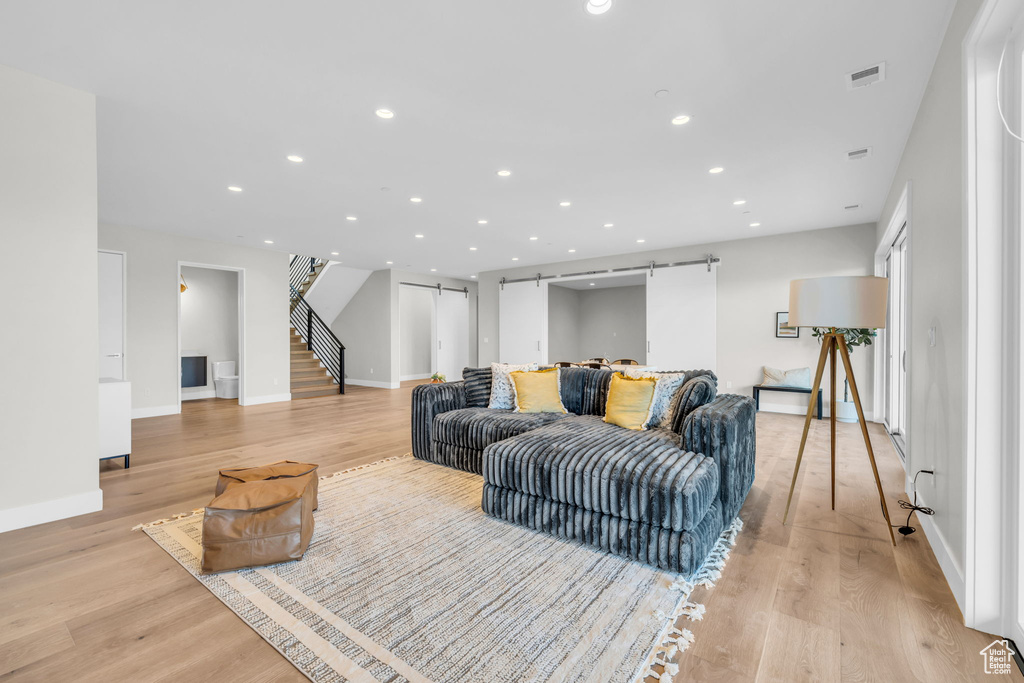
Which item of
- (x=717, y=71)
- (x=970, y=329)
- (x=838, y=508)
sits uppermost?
(x=717, y=71)

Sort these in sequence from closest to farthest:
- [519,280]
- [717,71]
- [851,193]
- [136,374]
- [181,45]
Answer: [181,45], [717,71], [851,193], [136,374], [519,280]

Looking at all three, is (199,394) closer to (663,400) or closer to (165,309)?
(165,309)

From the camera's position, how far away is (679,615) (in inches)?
69.9

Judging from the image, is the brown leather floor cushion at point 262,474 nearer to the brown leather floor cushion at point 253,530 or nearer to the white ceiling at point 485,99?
the brown leather floor cushion at point 253,530

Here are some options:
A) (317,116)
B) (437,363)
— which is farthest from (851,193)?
(437,363)

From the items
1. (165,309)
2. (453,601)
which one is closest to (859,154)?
(453,601)

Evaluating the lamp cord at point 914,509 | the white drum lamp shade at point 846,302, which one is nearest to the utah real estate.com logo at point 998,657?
the lamp cord at point 914,509

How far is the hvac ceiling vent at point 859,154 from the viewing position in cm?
359

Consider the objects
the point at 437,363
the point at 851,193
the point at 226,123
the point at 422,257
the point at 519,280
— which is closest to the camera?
the point at 226,123

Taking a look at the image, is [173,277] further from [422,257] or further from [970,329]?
[970,329]

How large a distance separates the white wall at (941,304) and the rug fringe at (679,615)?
35.4 inches

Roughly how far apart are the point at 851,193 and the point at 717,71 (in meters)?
3.19

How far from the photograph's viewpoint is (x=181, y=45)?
7.64 feet

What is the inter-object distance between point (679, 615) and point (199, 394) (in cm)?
912
